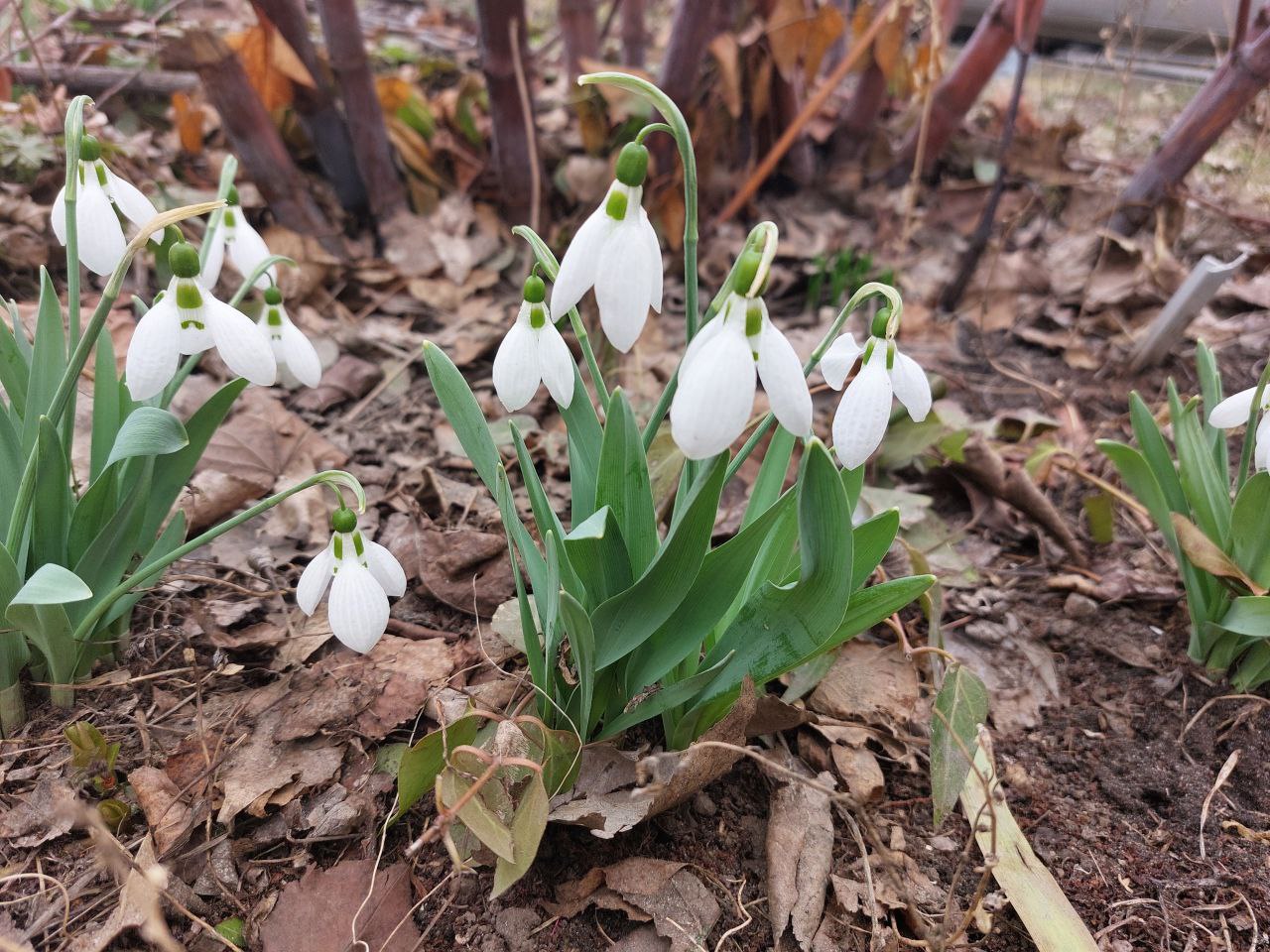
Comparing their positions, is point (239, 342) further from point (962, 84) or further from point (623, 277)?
point (962, 84)

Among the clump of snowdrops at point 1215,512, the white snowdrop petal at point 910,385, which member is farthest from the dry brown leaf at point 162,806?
the clump of snowdrops at point 1215,512

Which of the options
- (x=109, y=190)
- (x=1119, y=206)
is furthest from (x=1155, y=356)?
(x=109, y=190)

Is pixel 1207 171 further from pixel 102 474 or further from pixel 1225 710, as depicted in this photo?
pixel 102 474

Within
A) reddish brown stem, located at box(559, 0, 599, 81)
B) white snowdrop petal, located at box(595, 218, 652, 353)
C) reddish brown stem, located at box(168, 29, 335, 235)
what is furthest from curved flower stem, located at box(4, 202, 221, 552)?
reddish brown stem, located at box(559, 0, 599, 81)

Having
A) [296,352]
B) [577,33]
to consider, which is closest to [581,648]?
[296,352]

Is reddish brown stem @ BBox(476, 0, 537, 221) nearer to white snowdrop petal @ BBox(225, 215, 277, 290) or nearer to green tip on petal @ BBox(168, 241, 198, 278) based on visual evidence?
white snowdrop petal @ BBox(225, 215, 277, 290)

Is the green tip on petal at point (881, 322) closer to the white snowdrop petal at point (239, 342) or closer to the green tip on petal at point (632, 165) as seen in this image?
the green tip on petal at point (632, 165)
